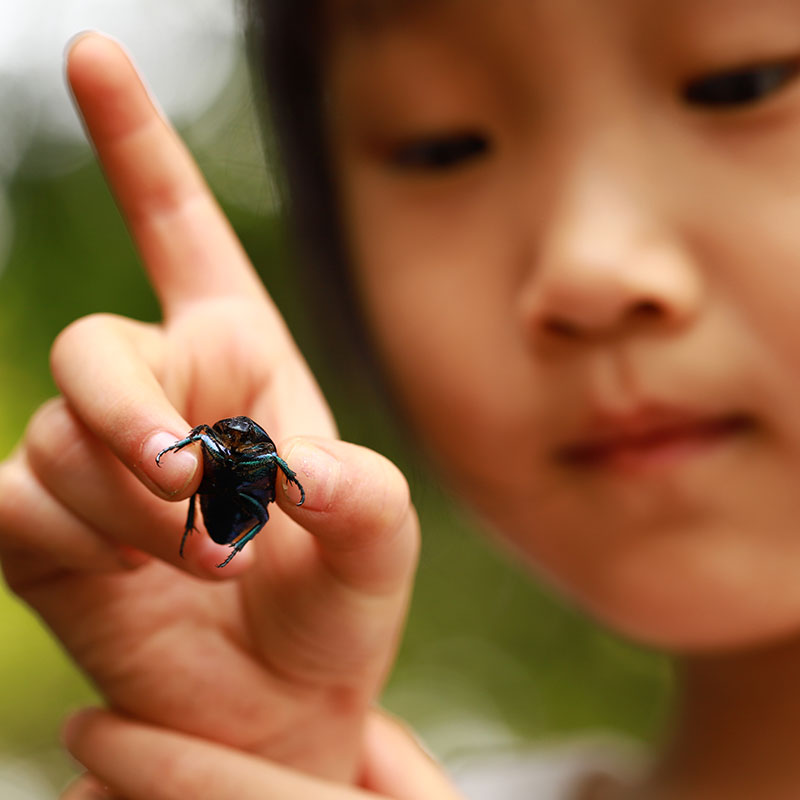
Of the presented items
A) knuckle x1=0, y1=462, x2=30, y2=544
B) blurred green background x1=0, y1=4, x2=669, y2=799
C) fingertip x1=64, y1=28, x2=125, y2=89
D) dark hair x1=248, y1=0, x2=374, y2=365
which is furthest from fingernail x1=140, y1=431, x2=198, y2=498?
blurred green background x1=0, y1=4, x2=669, y2=799

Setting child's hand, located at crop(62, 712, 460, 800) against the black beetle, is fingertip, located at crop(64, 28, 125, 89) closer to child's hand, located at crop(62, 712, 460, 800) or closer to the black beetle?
the black beetle

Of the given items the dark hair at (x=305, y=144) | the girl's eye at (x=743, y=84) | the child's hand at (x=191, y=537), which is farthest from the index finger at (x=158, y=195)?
the girl's eye at (x=743, y=84)

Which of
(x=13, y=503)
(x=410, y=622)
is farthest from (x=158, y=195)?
(x=410, y=622)

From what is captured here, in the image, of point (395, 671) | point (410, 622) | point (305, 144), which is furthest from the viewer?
point (395, 671)

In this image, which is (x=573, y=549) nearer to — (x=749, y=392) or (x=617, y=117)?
(x=749, y=392)

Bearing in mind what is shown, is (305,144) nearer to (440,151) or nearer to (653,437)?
(440,151)

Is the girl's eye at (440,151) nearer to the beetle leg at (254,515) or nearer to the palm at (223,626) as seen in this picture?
the palm at (223,626)
